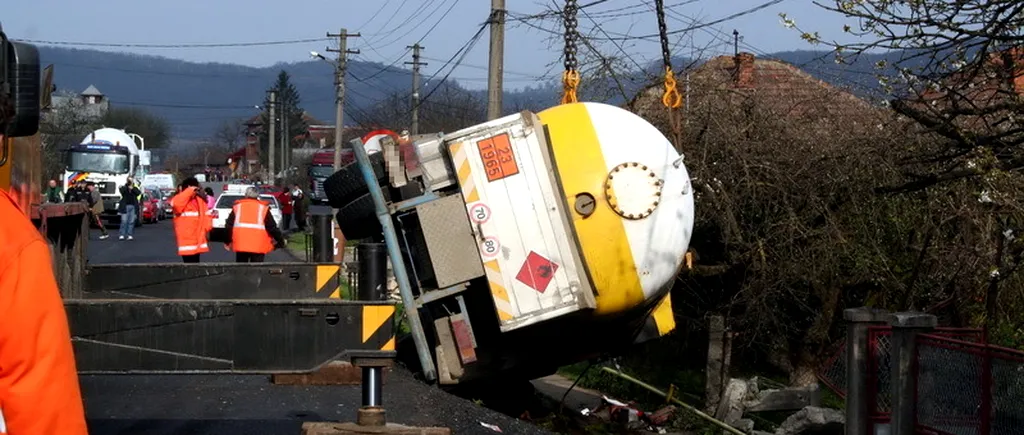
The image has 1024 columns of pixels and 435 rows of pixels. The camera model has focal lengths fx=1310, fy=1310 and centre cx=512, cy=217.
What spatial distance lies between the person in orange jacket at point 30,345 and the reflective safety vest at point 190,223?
1338cm

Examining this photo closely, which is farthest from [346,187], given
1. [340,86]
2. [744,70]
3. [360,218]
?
[340,86]

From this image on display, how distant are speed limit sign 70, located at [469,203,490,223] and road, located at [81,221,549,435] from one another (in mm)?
1404

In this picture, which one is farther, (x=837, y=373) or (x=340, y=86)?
(x=340, y=86)

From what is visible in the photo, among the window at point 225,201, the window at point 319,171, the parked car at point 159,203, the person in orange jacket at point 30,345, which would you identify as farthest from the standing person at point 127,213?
the person in orange jacket at point 30,345

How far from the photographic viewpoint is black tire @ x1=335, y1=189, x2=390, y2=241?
816 cm

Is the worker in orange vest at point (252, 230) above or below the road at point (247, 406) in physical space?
above

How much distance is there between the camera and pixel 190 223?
15.5 metres

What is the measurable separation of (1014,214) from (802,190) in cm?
435

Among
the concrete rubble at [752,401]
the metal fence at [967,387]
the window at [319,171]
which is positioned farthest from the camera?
the window at [319,171]

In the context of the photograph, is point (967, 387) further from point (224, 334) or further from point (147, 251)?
point (147, 251)

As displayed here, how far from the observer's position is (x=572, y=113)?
26.6ft

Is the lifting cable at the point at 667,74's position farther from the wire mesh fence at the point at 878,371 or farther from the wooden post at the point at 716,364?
the wooden post at the point at 716,364

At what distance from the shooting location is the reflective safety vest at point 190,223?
610 inches

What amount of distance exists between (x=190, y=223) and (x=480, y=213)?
28.3 ft
